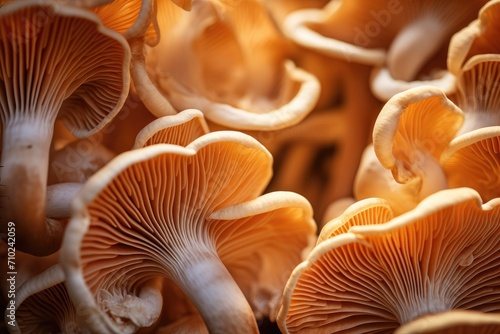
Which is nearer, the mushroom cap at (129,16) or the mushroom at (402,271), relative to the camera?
the mushroom at (402,271)

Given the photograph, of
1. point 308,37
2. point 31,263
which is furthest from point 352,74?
point 31,263

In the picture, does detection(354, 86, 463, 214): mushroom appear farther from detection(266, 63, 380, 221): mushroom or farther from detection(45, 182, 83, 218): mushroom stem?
detection(45, 182, 83, 218): mushroom stem

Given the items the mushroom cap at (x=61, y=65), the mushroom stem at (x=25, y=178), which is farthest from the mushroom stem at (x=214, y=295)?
the mushroom cap at (x=61, y=65)

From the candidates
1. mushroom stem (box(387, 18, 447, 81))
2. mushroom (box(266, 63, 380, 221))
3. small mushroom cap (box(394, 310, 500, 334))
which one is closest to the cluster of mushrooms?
small mushroom cap (box(394, 310, 500, 334))

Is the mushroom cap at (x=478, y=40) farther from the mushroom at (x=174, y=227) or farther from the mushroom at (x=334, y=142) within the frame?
the mushroom at (x=174, y=227)

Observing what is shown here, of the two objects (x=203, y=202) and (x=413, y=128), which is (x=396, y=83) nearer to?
(x=413, y=128)

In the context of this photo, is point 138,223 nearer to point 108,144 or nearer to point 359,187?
point 108,144
